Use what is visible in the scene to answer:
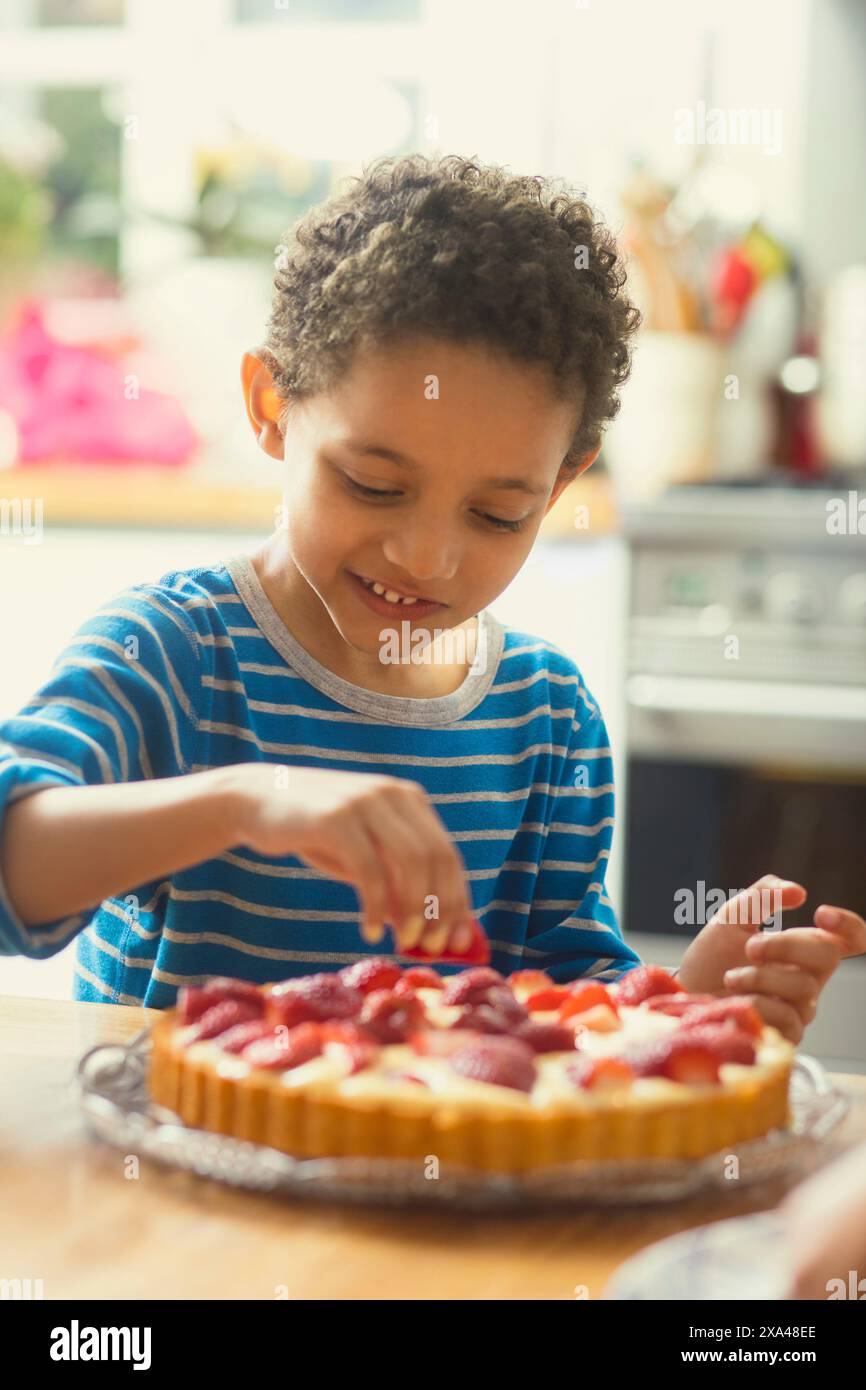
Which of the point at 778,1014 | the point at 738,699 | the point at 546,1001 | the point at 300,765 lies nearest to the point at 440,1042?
the point at 546,1001

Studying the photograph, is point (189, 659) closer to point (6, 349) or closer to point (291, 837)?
point (291, 837)

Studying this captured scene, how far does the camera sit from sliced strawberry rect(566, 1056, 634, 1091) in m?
0.80

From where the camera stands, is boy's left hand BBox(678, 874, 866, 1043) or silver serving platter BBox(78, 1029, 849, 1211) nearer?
silver serving platter BBox(78, 1029, 849, 1211)

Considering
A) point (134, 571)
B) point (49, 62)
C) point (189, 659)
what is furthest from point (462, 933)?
point (49, 62)

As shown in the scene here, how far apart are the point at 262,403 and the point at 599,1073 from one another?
0.72 m

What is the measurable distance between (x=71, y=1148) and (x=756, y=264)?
2.44 metres

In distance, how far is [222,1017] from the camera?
0.87m

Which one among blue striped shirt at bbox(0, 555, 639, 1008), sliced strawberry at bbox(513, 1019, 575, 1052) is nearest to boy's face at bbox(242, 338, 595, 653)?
blue striped shirt at bbox(0, 555, 639, 1008)

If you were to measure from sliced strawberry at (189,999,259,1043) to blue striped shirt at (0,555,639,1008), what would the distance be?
0.98 ft

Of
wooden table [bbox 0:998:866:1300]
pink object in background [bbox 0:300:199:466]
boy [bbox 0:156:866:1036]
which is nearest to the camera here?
wooden table [bbox 0:998:866:1300]

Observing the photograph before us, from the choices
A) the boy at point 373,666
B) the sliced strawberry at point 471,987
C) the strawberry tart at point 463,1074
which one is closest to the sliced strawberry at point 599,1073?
the strawberry tart at point 463,1074

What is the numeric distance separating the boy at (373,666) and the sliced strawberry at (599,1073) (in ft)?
0.72

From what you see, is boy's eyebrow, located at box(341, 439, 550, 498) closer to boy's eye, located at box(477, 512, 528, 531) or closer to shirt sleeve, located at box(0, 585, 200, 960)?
boy's eye, located at box(477, 512, 528, 531)
